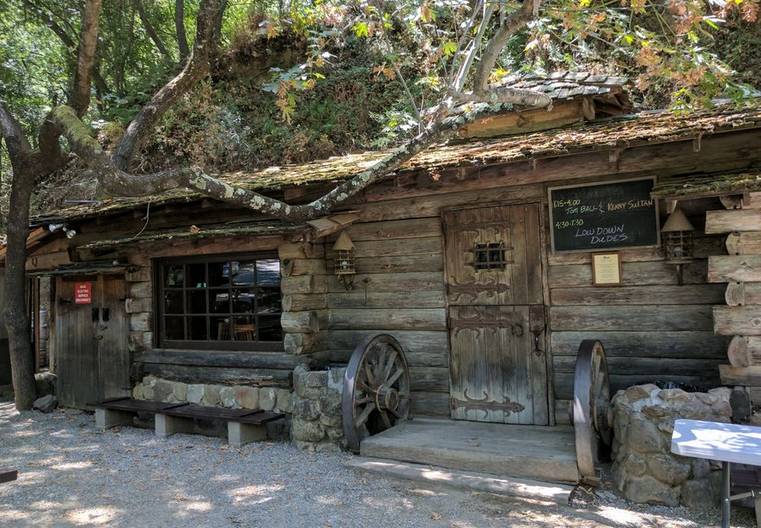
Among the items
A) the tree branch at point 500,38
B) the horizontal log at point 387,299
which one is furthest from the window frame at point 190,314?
the tree branch at point 500,38

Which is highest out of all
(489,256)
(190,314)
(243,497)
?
(489,256)

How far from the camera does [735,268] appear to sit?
4.81 m

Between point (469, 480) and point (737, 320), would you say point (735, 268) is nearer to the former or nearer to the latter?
point (737, 320)

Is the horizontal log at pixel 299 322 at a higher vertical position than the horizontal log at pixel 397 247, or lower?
lower

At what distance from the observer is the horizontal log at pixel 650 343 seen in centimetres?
536

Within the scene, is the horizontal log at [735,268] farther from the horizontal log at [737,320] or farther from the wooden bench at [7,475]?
the wooden bench at [7,475]

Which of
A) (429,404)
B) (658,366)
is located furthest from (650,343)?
(429,404)

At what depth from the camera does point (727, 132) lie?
5.18m

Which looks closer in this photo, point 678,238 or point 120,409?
point 678,238

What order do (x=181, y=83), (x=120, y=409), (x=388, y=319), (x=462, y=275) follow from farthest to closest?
(x=181, y=83), (x=120, y=409), (x=388, y=319), (x=462, y=275)

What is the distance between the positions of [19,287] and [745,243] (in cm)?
994

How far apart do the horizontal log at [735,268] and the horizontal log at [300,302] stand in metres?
4.31

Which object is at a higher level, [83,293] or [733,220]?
[733,220]

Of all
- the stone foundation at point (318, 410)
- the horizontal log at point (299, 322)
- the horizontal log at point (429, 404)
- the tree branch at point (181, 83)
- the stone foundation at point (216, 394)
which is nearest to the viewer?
the stone foundation at point (318, 410)
